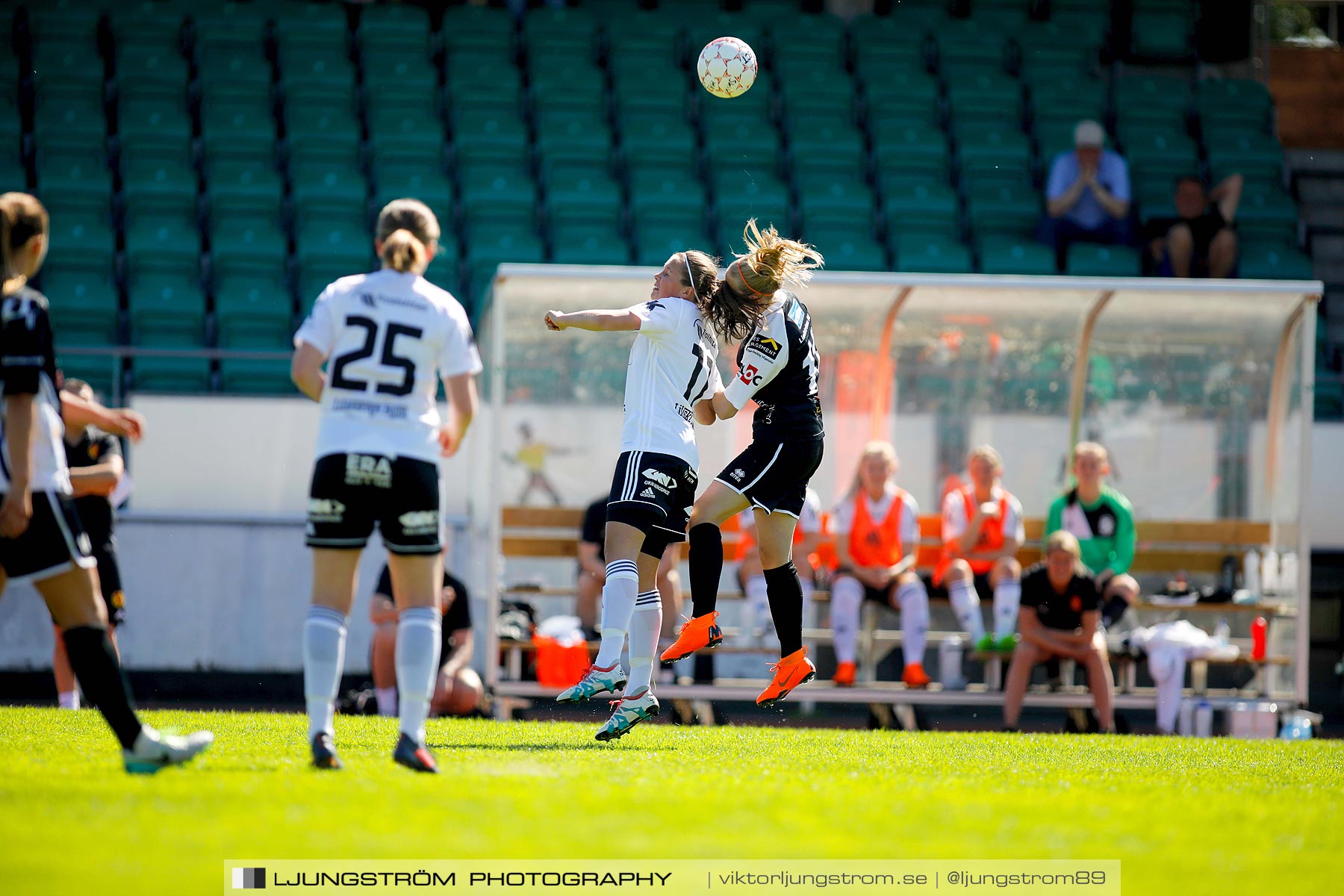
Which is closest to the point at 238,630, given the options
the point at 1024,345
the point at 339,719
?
the point at 339,719

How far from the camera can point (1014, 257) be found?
15008 millimetres

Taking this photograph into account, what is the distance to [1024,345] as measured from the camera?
12.0 meters

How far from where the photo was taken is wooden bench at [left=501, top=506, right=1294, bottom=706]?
1046 centimetres

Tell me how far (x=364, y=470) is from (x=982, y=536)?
7267mm

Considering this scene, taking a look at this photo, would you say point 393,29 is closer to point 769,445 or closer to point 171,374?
point 171,374

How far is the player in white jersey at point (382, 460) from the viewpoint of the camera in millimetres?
4758

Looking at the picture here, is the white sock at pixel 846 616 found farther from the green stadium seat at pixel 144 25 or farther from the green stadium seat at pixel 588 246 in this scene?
the green stadium seat at pixel 144 25

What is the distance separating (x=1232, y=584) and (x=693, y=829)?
8.81 meters

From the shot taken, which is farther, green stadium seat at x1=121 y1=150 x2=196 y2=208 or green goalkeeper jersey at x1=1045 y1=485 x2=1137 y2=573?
green stadium seat at x1=121 y1=150 x2=196 y2=208

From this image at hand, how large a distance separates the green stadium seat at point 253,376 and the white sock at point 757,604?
13.3ft

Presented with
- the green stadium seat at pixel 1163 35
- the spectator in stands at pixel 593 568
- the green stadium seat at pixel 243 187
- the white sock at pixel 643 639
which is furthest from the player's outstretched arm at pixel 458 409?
the green stadium seat at pixel 1163 35

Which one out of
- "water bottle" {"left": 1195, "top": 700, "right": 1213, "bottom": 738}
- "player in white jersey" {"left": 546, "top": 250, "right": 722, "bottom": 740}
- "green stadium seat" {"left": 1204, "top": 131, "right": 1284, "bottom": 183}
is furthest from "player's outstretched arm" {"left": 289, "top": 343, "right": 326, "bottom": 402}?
"green stadium seat" {"left": 1204, "top": 131, "right": 1284, "bottom": 183}

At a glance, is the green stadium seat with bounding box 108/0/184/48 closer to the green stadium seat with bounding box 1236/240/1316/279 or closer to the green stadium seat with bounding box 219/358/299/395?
the green stadium seat with bounding box 219/358/299/395

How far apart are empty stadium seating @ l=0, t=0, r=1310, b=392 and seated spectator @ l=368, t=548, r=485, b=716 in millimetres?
4567
